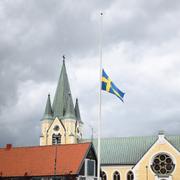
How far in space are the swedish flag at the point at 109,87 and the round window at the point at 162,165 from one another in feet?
137

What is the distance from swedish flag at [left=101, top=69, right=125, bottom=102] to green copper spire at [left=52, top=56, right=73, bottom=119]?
6475 cm

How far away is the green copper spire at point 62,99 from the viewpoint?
4018 inches

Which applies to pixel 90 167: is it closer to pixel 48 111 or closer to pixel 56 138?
pixel 56 138

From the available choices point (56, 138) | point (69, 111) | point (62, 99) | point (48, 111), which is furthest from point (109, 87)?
point (48, 111)

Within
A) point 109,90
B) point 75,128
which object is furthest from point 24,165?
point 75,128

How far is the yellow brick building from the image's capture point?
2975 inches

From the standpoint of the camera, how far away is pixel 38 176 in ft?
195

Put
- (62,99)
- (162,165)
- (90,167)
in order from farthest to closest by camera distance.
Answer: (62,99) < (162,165) < (90,167)

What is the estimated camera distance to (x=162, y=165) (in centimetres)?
7588

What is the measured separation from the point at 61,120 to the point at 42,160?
3892 centimetres

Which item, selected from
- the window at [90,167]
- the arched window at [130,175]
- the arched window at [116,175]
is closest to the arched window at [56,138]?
the arched window at [116,175]

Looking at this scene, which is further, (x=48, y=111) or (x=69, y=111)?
(x=48, y=111)

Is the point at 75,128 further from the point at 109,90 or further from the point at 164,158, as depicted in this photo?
the point at 109,90

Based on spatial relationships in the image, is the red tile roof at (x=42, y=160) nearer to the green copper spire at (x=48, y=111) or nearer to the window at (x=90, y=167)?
the window at (x=90, y=167)
